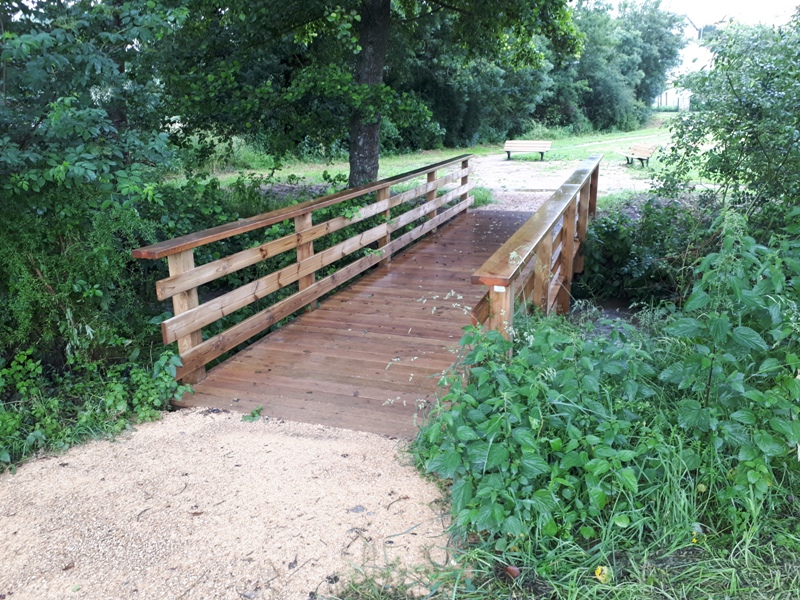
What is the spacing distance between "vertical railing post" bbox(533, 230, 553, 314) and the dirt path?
5.43ft

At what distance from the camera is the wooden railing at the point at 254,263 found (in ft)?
13.4

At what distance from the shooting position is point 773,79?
18.6ft

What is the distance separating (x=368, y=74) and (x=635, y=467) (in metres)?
7.61

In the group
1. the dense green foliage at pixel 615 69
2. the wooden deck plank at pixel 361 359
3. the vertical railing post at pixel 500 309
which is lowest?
the wooden deck plank at pixel 361 359

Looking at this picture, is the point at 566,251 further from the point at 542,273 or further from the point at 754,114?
the point at 754,114

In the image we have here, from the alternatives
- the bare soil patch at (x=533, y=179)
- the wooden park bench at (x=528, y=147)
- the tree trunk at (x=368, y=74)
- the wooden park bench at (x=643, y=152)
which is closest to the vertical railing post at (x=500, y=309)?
the tree trunk at (x=368, y=74)

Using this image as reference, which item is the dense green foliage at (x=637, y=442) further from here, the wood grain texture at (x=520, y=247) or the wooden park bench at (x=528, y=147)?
the wooden park bench at (x=528, y=147)

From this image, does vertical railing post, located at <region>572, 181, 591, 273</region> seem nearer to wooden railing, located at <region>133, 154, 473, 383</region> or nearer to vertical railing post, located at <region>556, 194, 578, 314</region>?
vertical railing post, located at <region>556, 194, 578, 314</region>

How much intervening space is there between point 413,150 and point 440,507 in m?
22.8

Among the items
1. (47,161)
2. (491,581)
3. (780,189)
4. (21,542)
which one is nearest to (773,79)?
(780,189)

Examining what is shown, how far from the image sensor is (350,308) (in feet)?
19.6

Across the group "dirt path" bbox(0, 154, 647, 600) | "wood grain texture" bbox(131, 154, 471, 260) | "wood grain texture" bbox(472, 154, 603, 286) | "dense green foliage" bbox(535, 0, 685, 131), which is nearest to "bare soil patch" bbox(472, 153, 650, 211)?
"wood grain texture" bbox(131, 154, 471, 260)

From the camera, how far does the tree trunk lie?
352 inches

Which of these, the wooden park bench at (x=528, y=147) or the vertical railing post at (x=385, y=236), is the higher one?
the wooden park bench at (x=528, y=147)
